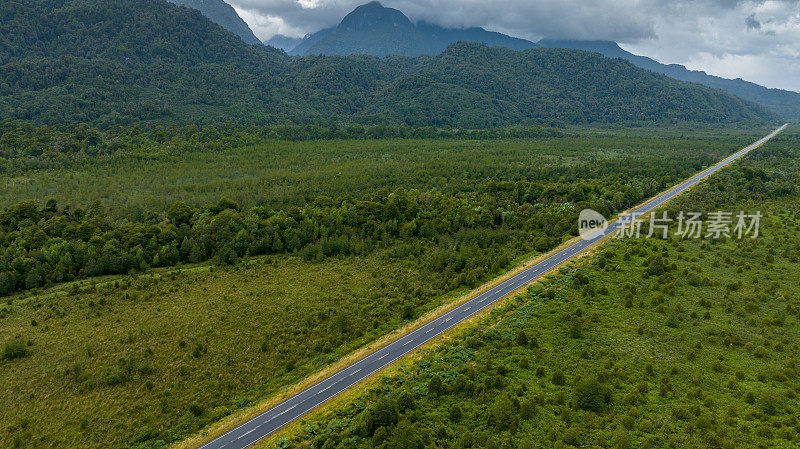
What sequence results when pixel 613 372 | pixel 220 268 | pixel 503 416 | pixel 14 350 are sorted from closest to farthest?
pixel 503 416, pixel 613 372, pixel 14 350, pixel 220 268

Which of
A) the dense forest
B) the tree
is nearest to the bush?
the dense forest

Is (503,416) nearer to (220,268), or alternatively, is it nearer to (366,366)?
(366,366)

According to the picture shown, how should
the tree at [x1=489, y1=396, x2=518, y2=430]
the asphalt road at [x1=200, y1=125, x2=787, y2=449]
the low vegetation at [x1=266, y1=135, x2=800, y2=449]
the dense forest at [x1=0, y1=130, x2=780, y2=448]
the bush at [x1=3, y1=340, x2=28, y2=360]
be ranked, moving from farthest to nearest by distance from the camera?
the bush at [x1=3, y1=340, x2=28, y2=360] → the dense forest at [x1=0, y1=130, x2=780, y2=448] → the asphalt road at [x1=200, y1=125, x2=787, y2=449] → the tree at [x1=489, y1=396, x2=518, y2=430] → the low vegetation at [x1=266, y1=135, x2=800, y2=449]

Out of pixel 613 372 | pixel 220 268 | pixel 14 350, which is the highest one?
pixel 613 372

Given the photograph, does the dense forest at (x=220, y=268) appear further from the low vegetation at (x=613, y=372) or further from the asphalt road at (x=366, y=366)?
the low vegetation at (x=613, y=372)

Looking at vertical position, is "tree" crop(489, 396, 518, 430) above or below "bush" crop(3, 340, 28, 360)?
above

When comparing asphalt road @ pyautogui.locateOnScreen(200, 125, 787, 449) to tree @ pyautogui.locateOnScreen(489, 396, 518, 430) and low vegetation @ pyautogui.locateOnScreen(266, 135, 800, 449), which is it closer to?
low vegetation @ pyautogui.locateOnScreen(266, 135, 800, 449)

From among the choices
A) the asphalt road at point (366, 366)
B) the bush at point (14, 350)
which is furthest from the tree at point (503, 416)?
the bush at point (14, 350)

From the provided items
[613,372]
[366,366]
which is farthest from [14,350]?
[613,372]
